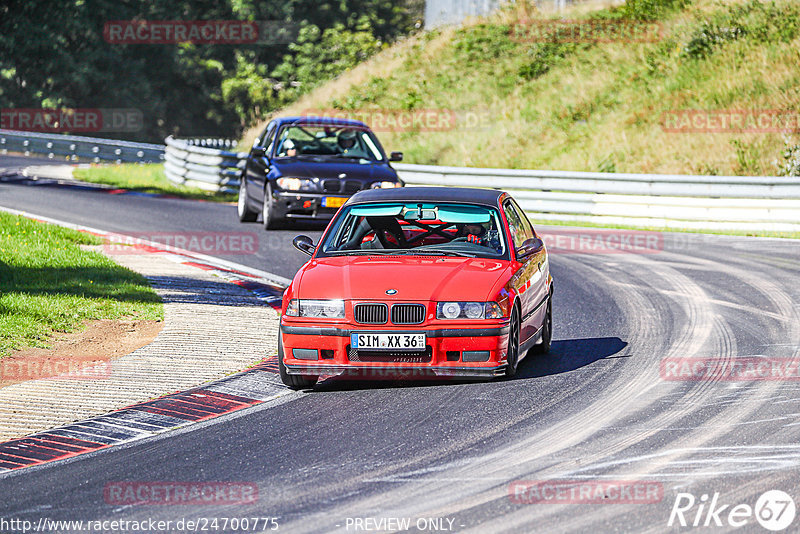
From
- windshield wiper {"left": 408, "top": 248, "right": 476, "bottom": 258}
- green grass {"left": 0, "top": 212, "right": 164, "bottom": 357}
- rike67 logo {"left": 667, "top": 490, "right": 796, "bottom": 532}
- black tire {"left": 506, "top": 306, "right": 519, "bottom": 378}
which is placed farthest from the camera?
green grass {"left": 0, "top": 212, "right": 164, "bottom": 357}

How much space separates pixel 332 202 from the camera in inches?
743

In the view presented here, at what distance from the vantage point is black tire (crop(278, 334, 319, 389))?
9.03 m

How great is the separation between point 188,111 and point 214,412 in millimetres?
58803

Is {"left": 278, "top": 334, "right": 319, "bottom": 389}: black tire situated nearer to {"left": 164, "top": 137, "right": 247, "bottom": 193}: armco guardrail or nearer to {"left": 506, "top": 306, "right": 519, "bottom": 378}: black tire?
{"left": 506, "top": 306, "right": 519, "bottom": 378}: black tire

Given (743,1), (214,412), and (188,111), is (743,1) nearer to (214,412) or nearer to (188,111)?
(214,412)

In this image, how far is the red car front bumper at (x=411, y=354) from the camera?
28.7 ft

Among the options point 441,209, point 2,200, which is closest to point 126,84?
point 2,200

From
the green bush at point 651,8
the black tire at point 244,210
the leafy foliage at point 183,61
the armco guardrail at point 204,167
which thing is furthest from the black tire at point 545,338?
the leafy foliage at point 183,61

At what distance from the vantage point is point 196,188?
29.4m

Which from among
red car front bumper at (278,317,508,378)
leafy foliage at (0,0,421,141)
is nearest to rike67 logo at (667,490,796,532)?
red car front bumper at (278,317,508,378)

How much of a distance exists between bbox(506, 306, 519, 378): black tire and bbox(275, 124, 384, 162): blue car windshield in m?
10.9

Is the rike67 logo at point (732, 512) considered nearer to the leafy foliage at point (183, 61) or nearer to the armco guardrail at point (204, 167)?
the armco guardrail at point (204, 167)

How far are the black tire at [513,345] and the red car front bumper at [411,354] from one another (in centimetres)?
14

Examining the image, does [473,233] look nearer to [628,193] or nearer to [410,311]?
[410,311]
